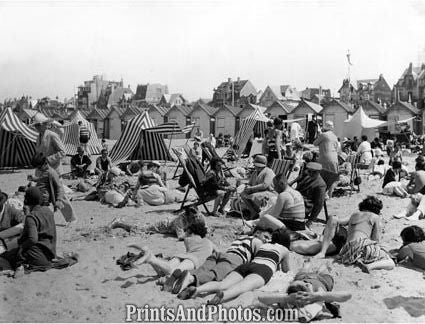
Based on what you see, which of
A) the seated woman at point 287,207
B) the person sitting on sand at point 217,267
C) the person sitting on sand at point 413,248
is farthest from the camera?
the seated woman at point 287,207

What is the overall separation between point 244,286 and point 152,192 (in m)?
5.01

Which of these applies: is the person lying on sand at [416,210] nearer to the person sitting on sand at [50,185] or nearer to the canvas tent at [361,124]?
the person sitting on sand at [50,185]

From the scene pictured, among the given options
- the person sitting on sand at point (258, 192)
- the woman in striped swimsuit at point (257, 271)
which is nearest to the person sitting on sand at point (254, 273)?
the woman in striped swimsuit at point (257, 271)

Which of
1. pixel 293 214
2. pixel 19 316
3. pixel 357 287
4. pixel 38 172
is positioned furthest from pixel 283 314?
pixel 38 172

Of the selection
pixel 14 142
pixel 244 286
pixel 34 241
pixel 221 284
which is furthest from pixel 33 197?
pixel 14 142

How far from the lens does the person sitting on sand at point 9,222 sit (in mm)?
5711

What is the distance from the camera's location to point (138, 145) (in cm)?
1426

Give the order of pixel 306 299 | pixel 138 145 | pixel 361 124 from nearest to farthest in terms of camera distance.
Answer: pixel 306 299
pixel 138 145
pixel 361 124

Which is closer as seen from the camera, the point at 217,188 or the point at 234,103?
the point at 217,188

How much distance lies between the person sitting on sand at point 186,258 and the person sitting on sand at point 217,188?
2.59 m

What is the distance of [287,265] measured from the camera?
5.12 metres

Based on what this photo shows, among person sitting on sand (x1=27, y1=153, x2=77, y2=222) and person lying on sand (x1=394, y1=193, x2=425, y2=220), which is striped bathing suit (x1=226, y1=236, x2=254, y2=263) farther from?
person lying on sand (x1=394, y1=193, x2=425, y2=220)

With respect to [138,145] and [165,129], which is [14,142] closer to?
[138,145]

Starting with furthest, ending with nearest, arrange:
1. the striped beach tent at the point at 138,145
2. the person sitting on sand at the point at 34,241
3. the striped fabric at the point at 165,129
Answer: the striped fabric at the point at 165,129, the striped beach tent at the point at 138,145, the person sitting on sand at the point at 34,241
